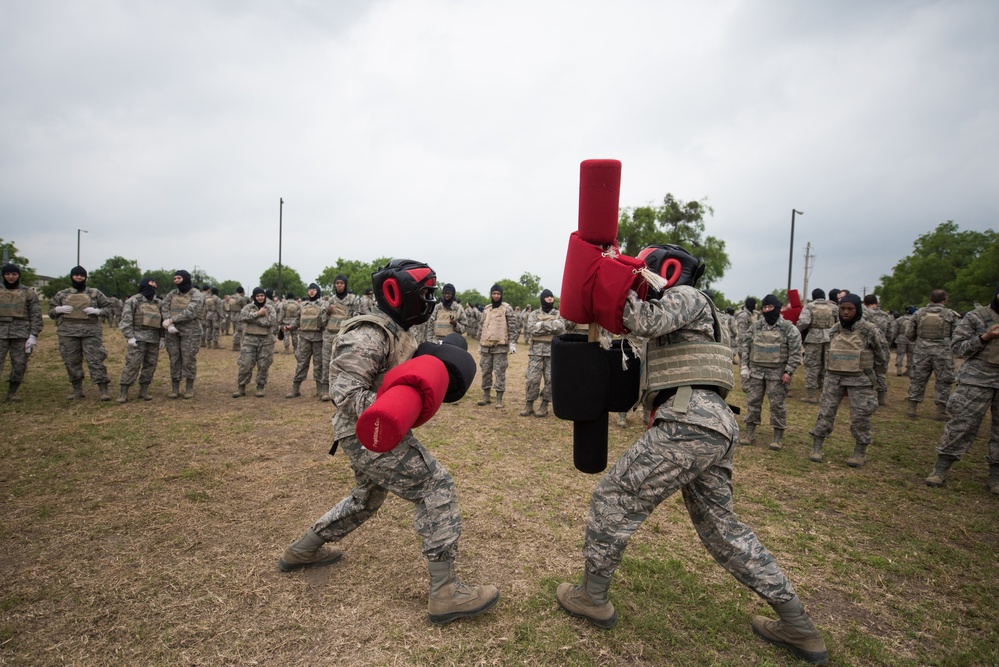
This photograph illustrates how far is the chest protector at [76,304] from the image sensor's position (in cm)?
895

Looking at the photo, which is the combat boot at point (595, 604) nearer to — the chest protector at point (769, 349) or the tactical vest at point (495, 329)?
the chest protector at point (769, 349)

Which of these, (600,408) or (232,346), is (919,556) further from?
(232,346)

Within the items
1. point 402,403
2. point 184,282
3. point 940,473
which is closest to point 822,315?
point 940,473

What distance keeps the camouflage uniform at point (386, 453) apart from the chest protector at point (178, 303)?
27.6ft

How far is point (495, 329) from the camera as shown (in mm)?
10172

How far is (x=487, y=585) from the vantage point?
3352 millimetres

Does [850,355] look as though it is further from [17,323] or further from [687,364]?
[17,323]

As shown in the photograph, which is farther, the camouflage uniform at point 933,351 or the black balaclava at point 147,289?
the camouflage uniform at point 933,351

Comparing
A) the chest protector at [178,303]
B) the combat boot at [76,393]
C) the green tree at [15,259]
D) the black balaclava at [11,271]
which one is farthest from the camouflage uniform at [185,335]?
the green tree at [15,259]

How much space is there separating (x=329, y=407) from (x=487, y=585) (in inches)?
281

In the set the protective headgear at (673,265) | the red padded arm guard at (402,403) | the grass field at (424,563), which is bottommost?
the grass field at (424,563)

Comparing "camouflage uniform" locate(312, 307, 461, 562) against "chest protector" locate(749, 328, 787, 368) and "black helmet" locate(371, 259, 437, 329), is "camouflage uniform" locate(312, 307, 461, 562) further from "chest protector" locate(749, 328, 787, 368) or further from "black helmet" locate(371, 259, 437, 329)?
"chest protector" locate(749, 328, 787, 368)

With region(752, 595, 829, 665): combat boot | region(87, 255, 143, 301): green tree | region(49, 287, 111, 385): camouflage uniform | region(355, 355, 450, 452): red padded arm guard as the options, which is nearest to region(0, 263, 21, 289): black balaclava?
region(49, 287, 111, 385): camouflage uniform

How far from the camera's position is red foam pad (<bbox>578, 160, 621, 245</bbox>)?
2553mm
